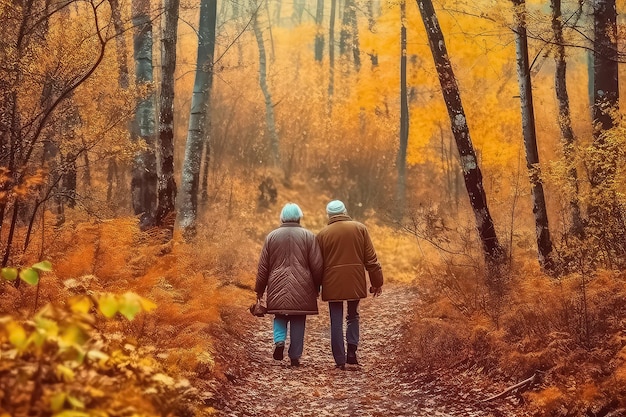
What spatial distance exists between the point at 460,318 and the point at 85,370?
247 inches

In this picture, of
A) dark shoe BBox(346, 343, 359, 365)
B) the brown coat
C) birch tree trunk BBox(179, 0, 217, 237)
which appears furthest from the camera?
birch tree trunk BBox(179, 0, 217, 237)

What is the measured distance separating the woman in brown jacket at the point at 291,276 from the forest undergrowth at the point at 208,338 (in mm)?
760

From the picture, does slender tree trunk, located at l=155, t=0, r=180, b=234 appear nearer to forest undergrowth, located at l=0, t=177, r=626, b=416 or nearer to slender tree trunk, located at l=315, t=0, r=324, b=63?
forest undergrowth, located at l=0, t=177, r=626, b=416

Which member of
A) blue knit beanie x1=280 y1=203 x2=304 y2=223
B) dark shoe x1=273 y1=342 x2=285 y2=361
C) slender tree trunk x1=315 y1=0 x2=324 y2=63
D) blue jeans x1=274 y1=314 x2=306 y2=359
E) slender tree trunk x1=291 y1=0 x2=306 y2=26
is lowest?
dark shoe x1=273 y1=342 x2=285 y2=361

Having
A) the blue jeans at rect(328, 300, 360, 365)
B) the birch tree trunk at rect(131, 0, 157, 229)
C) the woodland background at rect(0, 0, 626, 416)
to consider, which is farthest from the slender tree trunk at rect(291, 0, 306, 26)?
the blue jeans at rect(328, 300, 360, 365)

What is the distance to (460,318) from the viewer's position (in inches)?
341

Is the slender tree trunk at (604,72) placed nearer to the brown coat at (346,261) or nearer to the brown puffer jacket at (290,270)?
the brown coat at (346,261)

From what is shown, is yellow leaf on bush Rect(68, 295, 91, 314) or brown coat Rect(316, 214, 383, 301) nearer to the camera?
yellow leaf on bush Rect(68, 295, 91, 314)

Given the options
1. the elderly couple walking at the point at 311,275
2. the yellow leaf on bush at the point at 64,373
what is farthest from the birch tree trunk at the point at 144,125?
the yellow leaf on bush at the point at 64,373

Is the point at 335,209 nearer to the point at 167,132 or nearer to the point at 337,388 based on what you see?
the point at 337,388

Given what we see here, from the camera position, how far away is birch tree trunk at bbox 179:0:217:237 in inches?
550

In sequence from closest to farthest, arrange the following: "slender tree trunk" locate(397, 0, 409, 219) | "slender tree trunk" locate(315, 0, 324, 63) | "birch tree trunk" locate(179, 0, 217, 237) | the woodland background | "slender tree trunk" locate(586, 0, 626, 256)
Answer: the woodland background, "slender tree trunk" locate(586, 0, 626, 256), "birch tree trunk" locate(179, 0, 217, 237), "slender tree trunk" locate(397, 0, 409, 219), "slender tree trunk" locate(315, 0, 324, 63)

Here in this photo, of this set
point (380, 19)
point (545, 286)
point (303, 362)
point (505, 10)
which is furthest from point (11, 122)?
point (380, 19)

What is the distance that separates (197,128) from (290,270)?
6.66 meters
